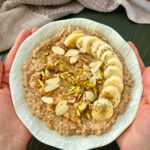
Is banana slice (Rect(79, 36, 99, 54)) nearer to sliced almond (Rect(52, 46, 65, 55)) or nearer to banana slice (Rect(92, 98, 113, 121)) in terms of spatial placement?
sliced almond (Rect(52, 46, 65, 55))

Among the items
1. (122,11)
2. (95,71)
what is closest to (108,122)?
(95,71)

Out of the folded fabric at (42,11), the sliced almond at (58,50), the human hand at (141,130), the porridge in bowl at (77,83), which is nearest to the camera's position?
the human hand at (141,130)

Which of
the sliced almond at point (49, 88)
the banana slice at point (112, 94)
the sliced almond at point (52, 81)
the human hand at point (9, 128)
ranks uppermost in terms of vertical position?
the banana slice at point (112, 94)

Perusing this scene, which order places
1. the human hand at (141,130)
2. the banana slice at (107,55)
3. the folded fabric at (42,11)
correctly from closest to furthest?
the human hand at (141,130)
the banana slice at (107,55)
the folded fabric at (42,11)

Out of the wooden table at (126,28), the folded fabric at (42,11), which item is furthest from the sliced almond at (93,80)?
the folded fabric at (42,11)

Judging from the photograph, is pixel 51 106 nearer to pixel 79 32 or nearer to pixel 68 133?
pixel 68 133

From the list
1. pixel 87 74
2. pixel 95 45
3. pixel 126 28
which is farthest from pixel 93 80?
pixel 126 28

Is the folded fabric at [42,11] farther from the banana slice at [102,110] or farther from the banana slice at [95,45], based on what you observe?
the banana slice at [102,110]
